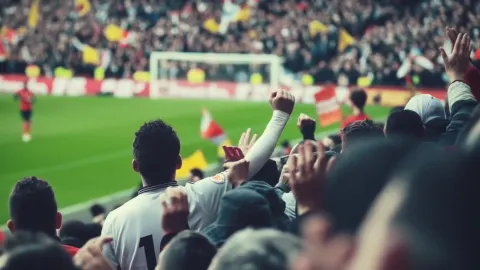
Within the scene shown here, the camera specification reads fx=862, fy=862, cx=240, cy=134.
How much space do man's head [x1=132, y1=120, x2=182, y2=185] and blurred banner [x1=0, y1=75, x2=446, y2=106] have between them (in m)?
21.8

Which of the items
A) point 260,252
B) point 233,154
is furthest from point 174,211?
point 260,252

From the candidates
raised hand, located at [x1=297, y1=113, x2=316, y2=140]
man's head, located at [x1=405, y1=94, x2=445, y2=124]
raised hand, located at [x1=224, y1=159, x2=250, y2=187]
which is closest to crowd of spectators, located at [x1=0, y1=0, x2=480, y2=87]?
man's head, located at [x1=405, y1=94, x2=445, y2=124]

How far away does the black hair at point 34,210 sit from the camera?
3.85 metres

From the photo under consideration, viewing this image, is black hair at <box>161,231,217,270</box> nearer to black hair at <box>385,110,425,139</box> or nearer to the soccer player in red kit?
black hair at <box>385,110,425,139</box>

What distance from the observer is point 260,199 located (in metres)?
2.77

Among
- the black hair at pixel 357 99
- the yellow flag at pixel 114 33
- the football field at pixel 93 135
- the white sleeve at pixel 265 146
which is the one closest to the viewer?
the white sleeve at pixel 265 146

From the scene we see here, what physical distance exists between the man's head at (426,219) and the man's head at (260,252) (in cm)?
32

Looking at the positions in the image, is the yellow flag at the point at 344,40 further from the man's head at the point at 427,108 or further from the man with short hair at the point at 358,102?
the man's head at the point at 427,108

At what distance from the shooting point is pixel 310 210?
213 centimetres

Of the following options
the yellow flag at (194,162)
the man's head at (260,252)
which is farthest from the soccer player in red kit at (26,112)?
the man's head at (260,252)

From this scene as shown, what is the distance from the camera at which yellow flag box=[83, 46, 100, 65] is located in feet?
110

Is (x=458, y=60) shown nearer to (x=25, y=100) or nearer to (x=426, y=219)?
(x=426, y=219)

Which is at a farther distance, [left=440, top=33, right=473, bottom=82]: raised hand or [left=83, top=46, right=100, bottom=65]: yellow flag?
[left=83, top=46, right=100, bottom=65]: yellow flag

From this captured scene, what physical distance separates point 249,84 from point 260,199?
26.9 m
